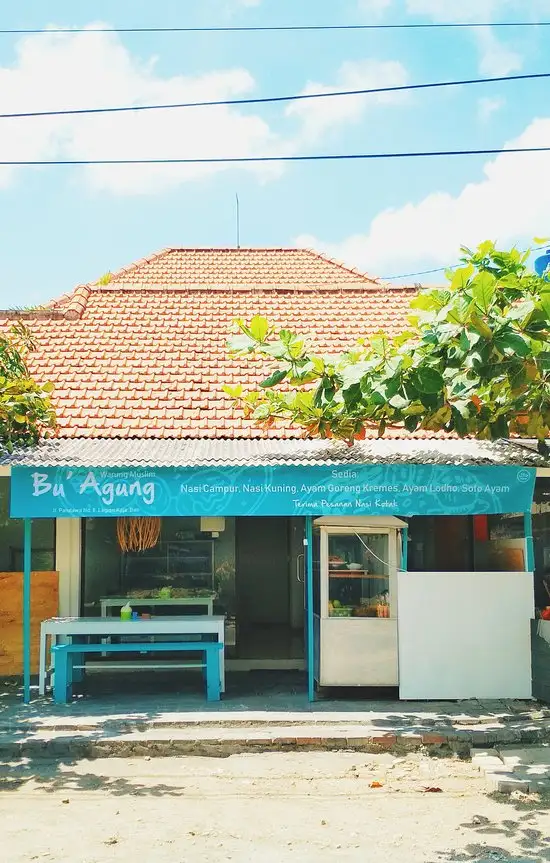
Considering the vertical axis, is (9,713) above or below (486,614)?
below

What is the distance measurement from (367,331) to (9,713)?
748 cm

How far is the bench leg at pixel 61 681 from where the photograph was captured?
33.4 feet

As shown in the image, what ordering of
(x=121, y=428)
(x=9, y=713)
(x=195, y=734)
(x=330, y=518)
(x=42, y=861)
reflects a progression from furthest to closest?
1. (x=121, y=428)
2. (x=330, y=518)
3. (x=9, y=713)
4. (x=195, y=734)
5. (x=42, y=861)

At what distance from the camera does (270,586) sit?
16.0 meters

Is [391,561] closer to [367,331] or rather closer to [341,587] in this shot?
[341,587]

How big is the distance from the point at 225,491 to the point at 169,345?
162 inches

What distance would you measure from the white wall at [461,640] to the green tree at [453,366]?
2.15m

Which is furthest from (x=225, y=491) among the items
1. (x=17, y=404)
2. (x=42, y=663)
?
(x=42, y=663)

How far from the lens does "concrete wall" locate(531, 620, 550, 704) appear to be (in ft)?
32.9

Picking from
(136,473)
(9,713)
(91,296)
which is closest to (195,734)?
(9,713)

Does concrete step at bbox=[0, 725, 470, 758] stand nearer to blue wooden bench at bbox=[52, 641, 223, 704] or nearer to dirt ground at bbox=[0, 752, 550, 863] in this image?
dirt ground at bbox=[0, 752, 550, 863]

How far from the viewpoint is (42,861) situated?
230 inches

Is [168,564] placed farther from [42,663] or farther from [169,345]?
[169,345]

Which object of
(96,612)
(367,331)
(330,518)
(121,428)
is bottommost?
(96,612)
